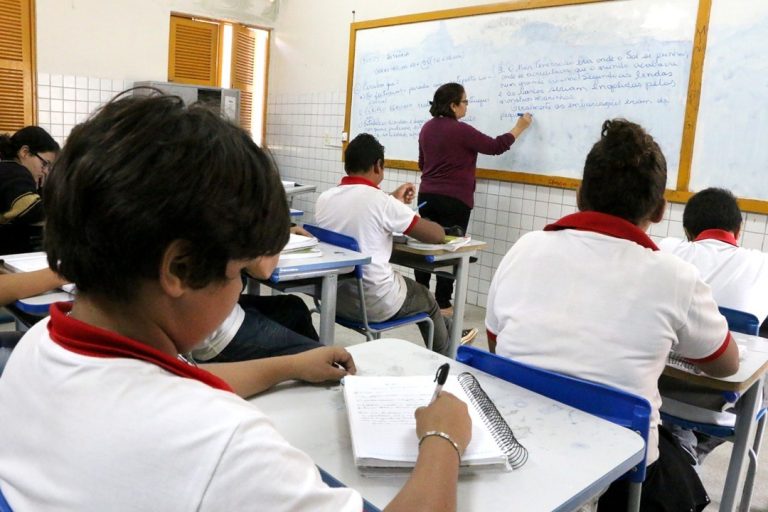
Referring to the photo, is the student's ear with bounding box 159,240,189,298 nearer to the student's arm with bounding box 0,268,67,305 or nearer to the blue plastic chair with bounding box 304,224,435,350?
the student's arm with bounding box 0,268,67,305

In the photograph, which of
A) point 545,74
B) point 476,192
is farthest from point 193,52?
point 545,74

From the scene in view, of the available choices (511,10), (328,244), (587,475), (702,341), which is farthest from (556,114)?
(587,475)

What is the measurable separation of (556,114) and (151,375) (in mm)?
3845

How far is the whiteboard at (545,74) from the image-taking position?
361 centimetres

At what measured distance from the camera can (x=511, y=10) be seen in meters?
4.25

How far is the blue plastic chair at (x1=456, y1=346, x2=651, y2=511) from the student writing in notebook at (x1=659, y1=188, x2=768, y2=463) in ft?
4.43

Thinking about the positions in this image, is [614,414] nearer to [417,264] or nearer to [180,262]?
[180,262]

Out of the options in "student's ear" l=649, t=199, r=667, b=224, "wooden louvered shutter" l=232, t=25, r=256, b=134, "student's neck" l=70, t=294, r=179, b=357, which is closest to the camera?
"student's neck" l=70, t=294, r=179, b=357

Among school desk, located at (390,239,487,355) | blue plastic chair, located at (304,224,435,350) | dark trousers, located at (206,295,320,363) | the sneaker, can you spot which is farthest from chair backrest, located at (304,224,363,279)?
the sneaker

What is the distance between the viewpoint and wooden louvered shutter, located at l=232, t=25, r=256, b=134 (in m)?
6.08

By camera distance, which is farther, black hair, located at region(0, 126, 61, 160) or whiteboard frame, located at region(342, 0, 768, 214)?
whiteboard frame, located at region(342, 0, 768, 214)

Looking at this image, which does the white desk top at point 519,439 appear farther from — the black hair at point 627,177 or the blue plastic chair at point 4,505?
the black hair at point 627,177

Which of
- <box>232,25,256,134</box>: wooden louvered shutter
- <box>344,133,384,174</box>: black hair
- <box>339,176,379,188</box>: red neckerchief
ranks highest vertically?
<box>232,25,256,134</box>: wooden louvered shutter

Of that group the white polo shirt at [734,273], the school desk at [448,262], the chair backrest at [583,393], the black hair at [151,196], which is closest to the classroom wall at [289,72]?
the school desk at [448,262]
